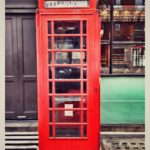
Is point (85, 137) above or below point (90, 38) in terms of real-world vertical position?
below

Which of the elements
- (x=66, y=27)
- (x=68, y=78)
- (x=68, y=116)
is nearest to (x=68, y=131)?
(x=68, y=116)

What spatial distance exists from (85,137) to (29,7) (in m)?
2.62

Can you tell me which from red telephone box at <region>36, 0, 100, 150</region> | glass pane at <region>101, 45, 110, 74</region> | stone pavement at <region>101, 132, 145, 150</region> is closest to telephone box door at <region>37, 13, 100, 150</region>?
red telephone box at <region>36, 0, 100, 150</region>

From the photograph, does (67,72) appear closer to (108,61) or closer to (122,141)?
(122,141)

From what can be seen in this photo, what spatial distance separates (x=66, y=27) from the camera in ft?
13.2

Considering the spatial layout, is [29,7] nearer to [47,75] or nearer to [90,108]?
[47,75]

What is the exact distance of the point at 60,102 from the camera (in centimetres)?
423

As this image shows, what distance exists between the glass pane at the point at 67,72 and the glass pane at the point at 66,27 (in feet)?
1.52

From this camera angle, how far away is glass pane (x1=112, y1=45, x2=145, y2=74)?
633 centimetres

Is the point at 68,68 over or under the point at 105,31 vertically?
under

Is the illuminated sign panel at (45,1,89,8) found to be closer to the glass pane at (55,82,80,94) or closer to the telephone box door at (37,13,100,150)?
the telephone box door at (37,13,100,150)

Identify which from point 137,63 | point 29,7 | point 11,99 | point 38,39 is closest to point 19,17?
point 29,7

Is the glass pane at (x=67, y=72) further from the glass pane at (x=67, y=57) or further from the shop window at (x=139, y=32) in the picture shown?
the shop window at (x=139, y=32)

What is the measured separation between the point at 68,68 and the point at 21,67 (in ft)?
6.55
